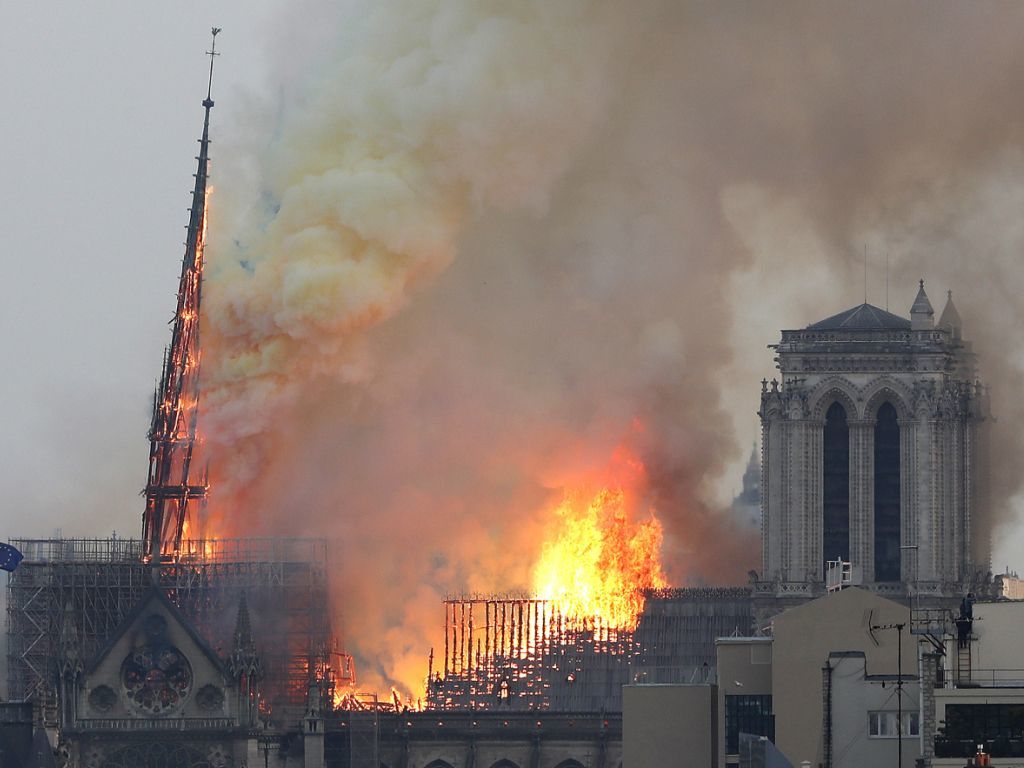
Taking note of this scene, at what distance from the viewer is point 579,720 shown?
197 meters

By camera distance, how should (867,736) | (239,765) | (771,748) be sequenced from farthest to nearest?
(239,765)
(867,736)
(771,748)

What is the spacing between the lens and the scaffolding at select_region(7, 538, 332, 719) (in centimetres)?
19575

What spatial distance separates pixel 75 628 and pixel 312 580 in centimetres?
Result: 1166

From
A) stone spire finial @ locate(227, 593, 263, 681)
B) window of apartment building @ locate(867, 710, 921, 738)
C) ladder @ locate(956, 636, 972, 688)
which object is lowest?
window of apartment building @ locate(867, 710, 921, 738)

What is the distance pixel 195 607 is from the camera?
19812 cm

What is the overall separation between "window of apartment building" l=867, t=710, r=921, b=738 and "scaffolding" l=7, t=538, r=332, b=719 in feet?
267

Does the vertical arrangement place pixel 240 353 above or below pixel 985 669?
above

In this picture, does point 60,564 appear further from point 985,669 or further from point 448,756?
point 985,669

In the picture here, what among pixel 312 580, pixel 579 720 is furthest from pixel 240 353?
pixel 579 720

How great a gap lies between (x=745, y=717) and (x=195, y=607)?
7754cm

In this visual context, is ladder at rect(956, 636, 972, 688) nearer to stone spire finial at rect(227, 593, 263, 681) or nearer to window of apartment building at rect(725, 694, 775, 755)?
window of apartment building at rect(725, 694, 775, 755)

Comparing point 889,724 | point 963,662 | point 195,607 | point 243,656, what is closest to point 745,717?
point 889,724

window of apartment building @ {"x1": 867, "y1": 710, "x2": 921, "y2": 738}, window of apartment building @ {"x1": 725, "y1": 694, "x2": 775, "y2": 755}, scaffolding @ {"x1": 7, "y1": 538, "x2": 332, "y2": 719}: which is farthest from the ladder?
scaffolding @ {"x1": 7, "y1": 538, "x2": 332, "y2": 719}

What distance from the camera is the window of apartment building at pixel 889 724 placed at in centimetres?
11519
